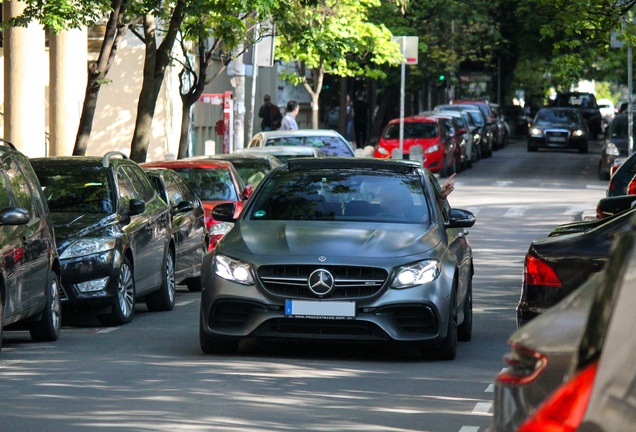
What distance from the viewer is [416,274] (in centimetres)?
1106

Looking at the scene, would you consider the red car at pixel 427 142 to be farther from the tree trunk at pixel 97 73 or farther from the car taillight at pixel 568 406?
the car taillight at pixel 568 406

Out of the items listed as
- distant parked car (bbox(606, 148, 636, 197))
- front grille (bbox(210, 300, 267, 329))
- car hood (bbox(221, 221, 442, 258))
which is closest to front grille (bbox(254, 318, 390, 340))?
front grille (bbox(210, 300, 267, 329))

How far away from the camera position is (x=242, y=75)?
34.3m

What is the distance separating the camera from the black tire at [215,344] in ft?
37.3

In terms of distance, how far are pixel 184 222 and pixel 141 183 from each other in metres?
1.28

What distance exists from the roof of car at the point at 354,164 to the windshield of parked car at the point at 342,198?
0.11m

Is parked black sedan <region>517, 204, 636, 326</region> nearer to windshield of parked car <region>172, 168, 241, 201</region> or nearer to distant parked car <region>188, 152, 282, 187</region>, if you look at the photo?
windshield of parked car <region>172, 168, 241, 201</region>

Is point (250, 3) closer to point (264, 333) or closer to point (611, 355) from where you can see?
point (264, 333)

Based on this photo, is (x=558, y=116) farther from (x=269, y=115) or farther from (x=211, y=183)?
(x=211, y=183)

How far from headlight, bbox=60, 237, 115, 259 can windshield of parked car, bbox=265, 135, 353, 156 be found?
13522 millimetres

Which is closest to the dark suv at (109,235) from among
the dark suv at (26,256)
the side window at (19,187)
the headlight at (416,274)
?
the dark suv at (26,256)

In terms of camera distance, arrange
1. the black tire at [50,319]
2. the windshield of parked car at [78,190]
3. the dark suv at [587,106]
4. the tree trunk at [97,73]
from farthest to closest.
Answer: the dark suv at [587,106], the tree trunk at [97,73], the windshield of parked car at [78,190], the black tire at [50,319]

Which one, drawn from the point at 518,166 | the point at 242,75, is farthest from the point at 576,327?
the point at 518,166

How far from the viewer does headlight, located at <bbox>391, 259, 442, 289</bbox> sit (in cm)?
1099
